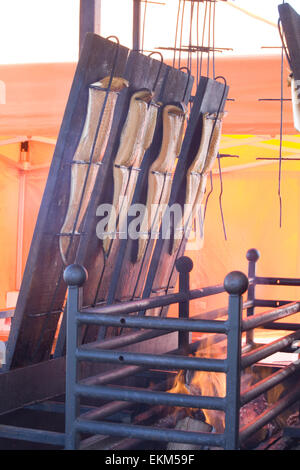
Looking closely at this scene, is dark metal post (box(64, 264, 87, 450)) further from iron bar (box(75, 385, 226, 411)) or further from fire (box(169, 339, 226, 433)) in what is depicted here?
fire (box(169, 339, 226, 433))

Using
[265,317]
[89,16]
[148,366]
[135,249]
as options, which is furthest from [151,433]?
[89,16]

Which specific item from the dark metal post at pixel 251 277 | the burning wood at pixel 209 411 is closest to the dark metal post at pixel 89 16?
the dark metal post at pixel 251 277

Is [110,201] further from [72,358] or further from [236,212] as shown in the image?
[236,212]

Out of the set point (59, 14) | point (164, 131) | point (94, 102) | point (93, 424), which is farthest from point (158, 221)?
point (59, 14)

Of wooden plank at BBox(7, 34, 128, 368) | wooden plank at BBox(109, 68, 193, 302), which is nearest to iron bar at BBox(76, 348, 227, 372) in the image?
wooden plank at BBox(7, 34, 128, 368)

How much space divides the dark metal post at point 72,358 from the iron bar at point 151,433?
2 centimetres

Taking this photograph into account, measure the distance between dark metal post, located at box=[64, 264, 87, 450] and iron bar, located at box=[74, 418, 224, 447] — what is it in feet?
0.07

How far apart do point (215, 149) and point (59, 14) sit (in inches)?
131

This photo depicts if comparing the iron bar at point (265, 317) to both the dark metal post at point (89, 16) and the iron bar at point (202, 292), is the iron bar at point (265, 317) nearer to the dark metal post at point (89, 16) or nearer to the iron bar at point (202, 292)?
the iron bar at point (202, 292)

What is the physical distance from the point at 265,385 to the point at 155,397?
0.36 meters

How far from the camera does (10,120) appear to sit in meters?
4.57

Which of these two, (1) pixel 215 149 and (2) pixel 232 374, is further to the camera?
(1) pixel 215 149

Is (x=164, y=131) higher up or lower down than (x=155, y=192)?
higher up
